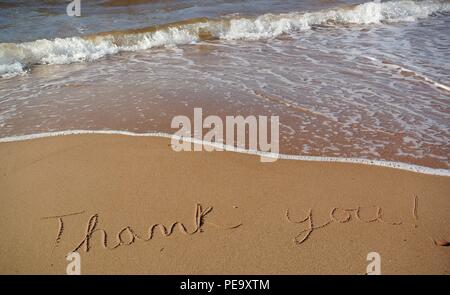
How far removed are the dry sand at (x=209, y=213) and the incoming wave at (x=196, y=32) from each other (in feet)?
13.4

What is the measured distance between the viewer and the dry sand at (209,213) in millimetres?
2609

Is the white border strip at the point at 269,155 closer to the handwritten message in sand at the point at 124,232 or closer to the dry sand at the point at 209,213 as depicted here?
the dry sand at the point at 209,213

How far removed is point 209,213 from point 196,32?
721 centimetres

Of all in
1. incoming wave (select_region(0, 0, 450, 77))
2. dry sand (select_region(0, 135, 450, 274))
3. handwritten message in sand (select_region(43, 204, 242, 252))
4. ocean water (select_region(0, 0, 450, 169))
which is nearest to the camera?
dry sand (select_region(0, 135, 450, 274))

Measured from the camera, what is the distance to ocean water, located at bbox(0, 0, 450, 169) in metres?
4.40

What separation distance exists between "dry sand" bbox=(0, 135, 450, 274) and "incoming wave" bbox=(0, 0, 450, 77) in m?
4.10

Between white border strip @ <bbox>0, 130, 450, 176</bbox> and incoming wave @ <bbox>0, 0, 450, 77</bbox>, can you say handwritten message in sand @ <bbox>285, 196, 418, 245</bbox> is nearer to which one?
white border strip @ <bbox>0, 130, 450, 176</bbox>

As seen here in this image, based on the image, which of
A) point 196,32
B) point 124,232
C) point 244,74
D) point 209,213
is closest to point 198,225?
point 209,213

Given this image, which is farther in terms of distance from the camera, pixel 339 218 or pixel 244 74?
pixel 244 74

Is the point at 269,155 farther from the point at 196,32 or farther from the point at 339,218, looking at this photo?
the point at 196,32

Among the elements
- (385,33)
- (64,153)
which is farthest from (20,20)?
(385,33)

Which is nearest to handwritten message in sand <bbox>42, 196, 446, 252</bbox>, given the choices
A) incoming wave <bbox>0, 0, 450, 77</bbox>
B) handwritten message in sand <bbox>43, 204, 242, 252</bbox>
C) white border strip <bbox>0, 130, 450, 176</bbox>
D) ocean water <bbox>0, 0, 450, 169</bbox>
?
handwritten message in sand <bbox>43, 204, 242, 252</bbox>

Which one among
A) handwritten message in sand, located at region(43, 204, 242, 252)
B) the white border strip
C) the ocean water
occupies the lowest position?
handwritten message in sand, located at region(43, 204, 242, 252)

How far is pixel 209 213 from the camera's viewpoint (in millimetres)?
3031
